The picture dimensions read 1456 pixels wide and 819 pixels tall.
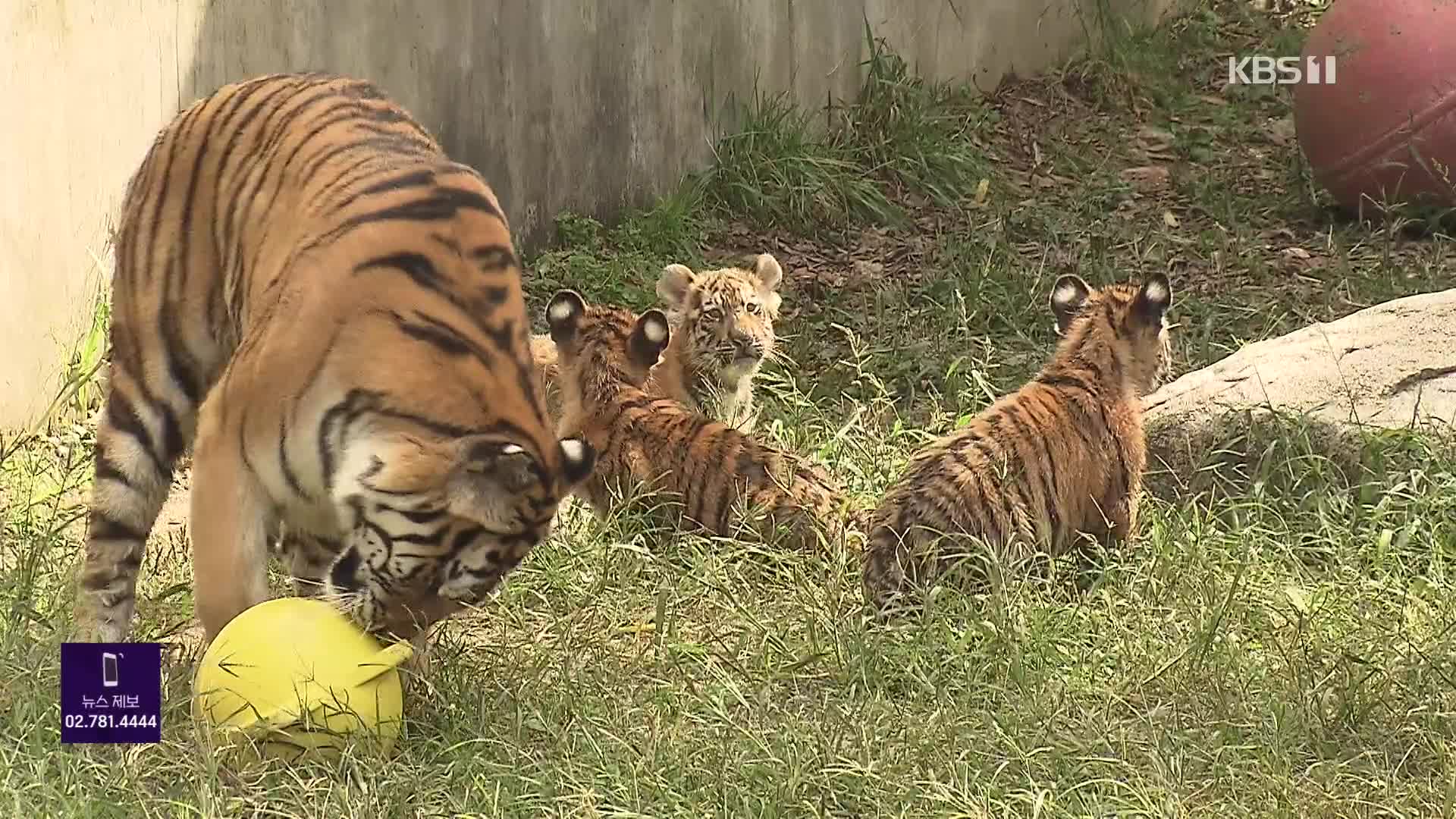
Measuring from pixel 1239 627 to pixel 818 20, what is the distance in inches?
203

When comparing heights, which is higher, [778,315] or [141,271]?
[141,271]

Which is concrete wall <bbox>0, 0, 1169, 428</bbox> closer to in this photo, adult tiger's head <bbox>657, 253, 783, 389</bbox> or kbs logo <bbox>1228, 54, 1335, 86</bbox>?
kbs logo <bbox>1228, 54, 1335, 86</bbox>

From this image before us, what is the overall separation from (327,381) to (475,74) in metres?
3.92

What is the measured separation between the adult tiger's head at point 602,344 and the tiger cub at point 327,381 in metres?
1.29

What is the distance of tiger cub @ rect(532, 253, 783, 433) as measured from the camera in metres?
6.54

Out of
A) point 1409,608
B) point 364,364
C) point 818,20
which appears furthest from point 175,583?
point 818,20

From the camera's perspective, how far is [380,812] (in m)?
3.77

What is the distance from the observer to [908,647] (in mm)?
4598

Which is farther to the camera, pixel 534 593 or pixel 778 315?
pixel 778 315

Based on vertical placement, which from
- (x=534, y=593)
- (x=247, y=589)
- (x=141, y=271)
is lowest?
(x=534, y=593)

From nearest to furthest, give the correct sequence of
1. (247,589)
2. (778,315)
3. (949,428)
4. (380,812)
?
(380,812) → (247,589) → (949,428) → (778,315)

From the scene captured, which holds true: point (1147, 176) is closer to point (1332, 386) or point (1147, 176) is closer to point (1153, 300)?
point (1332, 386)

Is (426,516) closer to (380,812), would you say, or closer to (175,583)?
(380,812)

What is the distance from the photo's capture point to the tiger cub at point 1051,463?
4.83 meters
